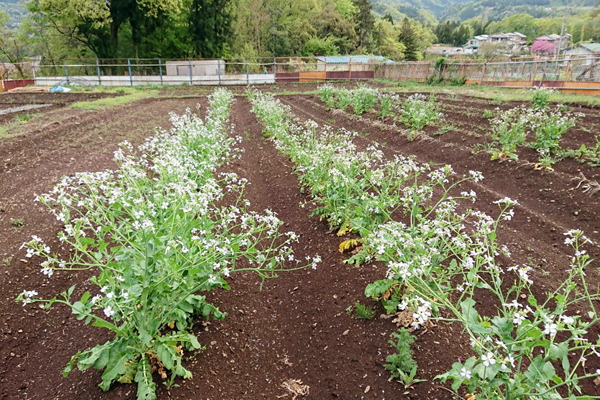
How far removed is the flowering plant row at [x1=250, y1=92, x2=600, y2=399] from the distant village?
80.6 m

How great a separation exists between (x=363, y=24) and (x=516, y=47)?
7511 centimetres

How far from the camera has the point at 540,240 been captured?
16.6 ft

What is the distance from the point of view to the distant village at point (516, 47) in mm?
80550

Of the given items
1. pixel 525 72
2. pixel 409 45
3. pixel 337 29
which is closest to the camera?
pixel 525 72

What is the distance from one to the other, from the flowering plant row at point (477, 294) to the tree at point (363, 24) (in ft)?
235

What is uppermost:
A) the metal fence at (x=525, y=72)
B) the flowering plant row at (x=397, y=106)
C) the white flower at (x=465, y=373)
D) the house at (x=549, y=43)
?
the house at (x=549, y=43)

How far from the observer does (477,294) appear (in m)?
3.83

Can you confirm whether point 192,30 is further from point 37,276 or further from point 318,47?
point 37,276

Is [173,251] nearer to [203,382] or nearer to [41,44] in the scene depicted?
[203,382]

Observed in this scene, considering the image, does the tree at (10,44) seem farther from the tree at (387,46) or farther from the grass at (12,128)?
the tree at (387,46)

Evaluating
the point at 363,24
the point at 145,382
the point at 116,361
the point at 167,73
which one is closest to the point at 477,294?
the point at 145,382

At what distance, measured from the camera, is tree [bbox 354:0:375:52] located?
70.0 metres

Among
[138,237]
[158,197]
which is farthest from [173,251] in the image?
[158,197]

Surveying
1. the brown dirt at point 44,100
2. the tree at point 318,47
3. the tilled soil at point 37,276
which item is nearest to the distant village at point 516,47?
the tree at point 318,47
